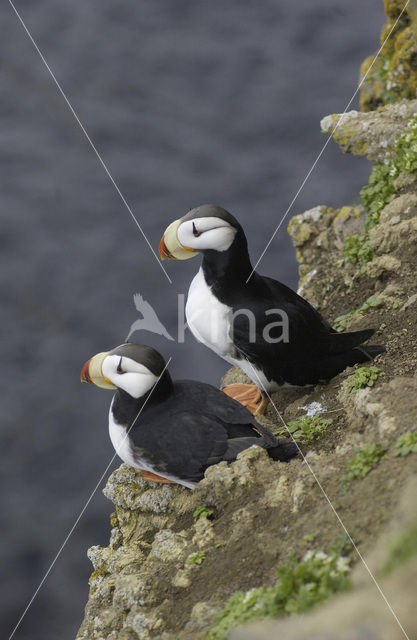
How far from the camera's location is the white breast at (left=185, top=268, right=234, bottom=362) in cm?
568

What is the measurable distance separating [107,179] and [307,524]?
782cm

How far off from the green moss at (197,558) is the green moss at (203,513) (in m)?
0.36

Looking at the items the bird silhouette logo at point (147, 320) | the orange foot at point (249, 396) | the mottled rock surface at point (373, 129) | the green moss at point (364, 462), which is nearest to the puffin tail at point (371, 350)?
the orange foot at point (249, 396)

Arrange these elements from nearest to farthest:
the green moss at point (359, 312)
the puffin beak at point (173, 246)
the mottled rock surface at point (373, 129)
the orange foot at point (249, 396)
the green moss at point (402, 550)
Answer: the green moss at point (402, 550), the puffin beak at point (173, 246), the orange foot at point (249, 396), the green moss at point (359, 312), the mottled rock surface at point (373, 129)

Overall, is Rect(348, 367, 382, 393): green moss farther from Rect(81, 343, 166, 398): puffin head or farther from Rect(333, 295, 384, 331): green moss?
Rect(81, 343, 166, 398): puffin head

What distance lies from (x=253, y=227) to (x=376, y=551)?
7.46m

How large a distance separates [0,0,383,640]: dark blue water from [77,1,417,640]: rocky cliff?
2668 mm

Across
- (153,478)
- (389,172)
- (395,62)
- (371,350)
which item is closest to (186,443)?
(153,478)

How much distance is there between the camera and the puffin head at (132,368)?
4910mm

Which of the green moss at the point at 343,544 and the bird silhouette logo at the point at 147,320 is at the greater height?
the green moss at the point at 343,544

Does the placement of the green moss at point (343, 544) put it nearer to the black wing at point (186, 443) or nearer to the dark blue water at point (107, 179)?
the black wing at point (186, 443)

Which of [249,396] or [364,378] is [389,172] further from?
[364,378]

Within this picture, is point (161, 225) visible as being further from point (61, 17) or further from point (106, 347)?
point (61, 17)

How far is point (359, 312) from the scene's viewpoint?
20.9ft
